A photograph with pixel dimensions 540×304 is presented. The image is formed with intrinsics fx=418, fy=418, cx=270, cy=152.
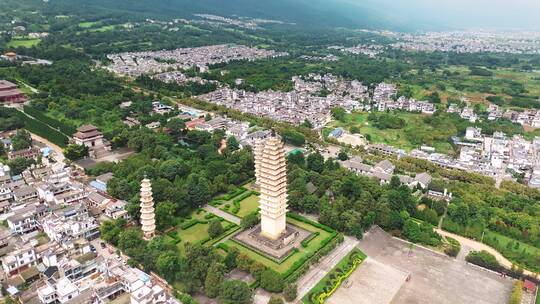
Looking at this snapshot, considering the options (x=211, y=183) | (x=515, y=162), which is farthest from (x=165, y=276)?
(x=515, y=162)

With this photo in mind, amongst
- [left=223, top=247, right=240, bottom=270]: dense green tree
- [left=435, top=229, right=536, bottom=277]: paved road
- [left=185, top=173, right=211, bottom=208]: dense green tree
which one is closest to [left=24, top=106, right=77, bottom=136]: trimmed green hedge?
[left=185, top=173, right=211, bottom=208]: dense green tree

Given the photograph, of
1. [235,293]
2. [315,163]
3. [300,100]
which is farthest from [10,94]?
[235,293]

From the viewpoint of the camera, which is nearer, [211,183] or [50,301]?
[50,301]

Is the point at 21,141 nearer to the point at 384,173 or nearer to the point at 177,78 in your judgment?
the point at 384,173

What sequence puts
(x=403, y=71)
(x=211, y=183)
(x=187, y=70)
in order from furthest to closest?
(x=403, y=71) → (x=187, y=70) → (x=211, y=183)

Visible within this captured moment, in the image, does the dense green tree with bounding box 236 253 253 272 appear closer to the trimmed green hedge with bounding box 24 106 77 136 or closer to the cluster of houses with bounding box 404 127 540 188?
Result: the cluster of houses with bounding box 404 127 540 188

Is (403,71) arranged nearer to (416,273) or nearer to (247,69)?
(247,69)
